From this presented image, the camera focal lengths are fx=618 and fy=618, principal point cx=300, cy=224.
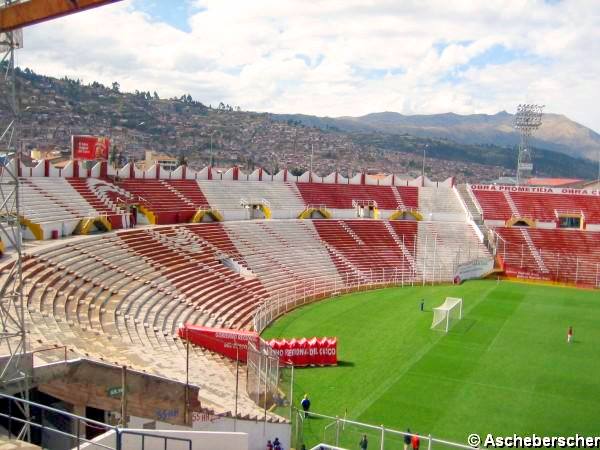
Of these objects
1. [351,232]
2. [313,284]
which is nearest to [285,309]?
[313,284]

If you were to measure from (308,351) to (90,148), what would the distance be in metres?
28.4

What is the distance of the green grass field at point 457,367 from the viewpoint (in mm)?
18469

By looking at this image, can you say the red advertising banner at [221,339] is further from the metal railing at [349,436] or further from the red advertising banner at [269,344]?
the metal railing at [349,436]

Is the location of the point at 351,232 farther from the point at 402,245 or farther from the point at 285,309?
the point at 285,309

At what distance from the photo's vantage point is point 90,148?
44656 millimetres

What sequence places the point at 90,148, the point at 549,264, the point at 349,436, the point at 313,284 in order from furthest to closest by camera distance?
the point at 549,264 → the point at 90,148 → the point at 313,284 → the point at 349,436

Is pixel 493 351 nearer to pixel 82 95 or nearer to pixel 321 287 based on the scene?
pixel 321 287

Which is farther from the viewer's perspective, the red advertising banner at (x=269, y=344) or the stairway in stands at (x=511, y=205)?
A: the stairway in stands at (x=511, y=205)

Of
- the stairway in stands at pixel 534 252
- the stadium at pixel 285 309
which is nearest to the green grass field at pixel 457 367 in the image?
the stadium at pixel 285 309

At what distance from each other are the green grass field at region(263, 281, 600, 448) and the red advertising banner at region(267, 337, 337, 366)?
463mm

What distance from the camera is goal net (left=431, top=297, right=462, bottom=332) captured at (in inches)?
1146

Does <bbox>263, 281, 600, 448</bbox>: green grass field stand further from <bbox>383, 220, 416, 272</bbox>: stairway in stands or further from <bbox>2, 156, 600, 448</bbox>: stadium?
<bbox>383, 220, 416, 272</bbox>: stairway in stands

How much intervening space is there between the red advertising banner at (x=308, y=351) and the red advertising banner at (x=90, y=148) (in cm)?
2704

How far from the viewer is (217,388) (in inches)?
704
